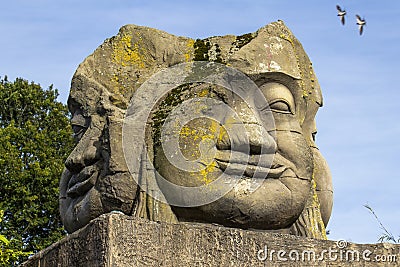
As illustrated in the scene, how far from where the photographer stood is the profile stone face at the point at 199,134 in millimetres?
6582

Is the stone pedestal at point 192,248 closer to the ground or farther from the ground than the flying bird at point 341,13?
closer to the ground

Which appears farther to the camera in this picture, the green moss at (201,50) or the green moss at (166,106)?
the green moss at (201,50)

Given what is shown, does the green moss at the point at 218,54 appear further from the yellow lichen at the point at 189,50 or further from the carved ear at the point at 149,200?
the carved ear at the point at 149,200

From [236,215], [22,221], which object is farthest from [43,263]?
[22,221]

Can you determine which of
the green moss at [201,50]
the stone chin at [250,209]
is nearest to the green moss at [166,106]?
the green moss at [201,50]

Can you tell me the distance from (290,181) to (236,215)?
1.64 ft

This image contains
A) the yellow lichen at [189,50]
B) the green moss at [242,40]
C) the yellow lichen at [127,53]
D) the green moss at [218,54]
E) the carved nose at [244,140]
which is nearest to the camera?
the carved nose at [244,140]

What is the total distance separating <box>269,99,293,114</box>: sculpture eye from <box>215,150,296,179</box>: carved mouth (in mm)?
418

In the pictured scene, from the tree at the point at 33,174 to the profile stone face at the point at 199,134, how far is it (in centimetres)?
1378

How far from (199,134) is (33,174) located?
1598 centimetres

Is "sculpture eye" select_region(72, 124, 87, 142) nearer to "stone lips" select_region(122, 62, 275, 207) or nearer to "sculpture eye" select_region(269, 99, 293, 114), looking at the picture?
"stone lips" select_region(122, 62, 275, 207)

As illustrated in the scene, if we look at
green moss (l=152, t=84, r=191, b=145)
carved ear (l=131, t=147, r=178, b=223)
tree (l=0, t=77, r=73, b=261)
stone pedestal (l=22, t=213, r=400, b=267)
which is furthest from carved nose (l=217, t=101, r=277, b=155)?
tree (l=0, t=77, r=73, b=261)

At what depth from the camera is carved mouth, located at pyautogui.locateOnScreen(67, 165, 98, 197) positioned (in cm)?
692

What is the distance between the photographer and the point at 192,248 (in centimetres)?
581
